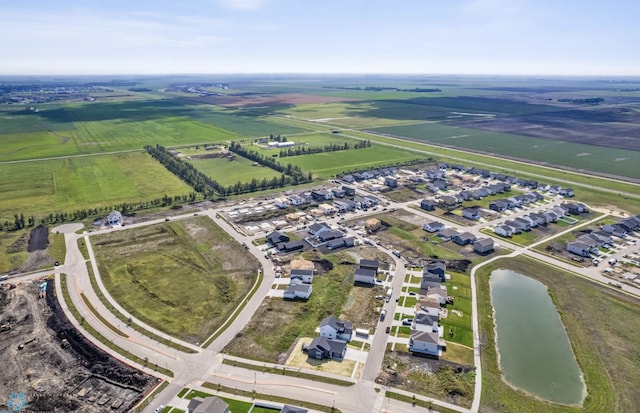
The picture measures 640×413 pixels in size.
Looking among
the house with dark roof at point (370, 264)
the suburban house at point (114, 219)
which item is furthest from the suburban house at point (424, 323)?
the suburban house at point (114, 219)

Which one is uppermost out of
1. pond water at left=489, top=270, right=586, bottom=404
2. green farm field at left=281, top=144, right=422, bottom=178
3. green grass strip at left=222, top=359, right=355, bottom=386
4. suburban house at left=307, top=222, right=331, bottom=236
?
green farm field at left=281, top=144, right=422, bottom=178

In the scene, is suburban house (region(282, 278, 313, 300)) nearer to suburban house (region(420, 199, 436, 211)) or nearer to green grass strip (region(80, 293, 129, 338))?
green grass strip (region(80, 293, 129, 338))

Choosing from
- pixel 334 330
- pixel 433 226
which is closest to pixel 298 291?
pixel 334 330

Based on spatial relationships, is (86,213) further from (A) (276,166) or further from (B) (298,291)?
(B) (298,291)

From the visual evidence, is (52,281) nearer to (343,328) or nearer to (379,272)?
(343,328)

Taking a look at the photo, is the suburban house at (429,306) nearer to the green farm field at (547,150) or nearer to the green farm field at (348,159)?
the green farm field at (348,159)

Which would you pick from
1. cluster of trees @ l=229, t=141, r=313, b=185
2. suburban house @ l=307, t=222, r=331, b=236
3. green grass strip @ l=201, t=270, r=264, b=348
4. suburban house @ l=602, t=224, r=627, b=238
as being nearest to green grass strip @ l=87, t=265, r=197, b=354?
green grass strip @ l=201, t=270, r=264, b=348

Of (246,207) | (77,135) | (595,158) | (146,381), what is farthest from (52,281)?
(595,158)
